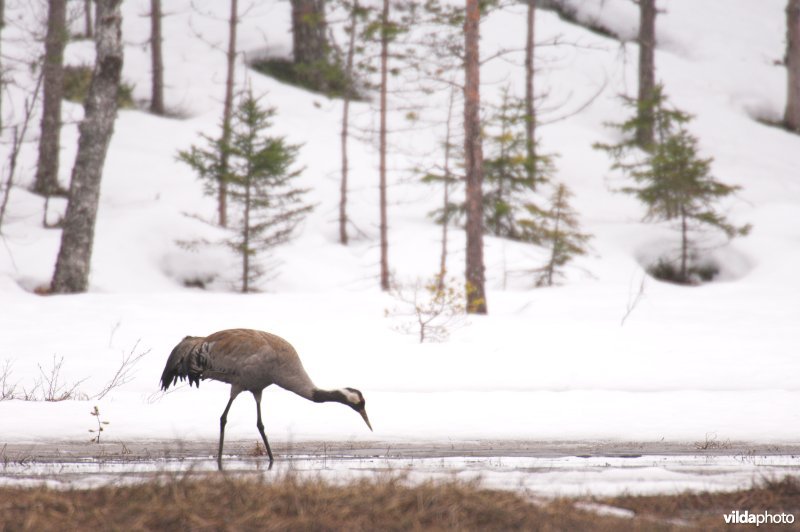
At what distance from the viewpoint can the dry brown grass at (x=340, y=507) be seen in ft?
14.3

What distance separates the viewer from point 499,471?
253 inches

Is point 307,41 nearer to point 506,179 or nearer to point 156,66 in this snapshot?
point 156,66

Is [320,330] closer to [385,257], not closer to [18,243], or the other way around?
[385,257]

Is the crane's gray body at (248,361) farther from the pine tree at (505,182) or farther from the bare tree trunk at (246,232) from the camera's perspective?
the pine tree at (505,182)

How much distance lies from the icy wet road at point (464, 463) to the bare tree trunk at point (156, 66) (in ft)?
81.6

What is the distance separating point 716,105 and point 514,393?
103ft

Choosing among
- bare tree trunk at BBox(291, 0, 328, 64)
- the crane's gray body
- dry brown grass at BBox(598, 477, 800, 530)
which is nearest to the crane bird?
the crane's gray body

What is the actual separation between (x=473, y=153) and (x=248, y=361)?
9639 mm

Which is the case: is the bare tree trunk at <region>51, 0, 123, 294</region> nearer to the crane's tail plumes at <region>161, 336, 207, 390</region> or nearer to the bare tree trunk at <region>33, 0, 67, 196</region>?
the bare tree trunk at <region>33, 0, 67, 196</region>

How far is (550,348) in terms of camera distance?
43.8 ft

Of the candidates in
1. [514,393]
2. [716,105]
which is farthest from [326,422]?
[716,105]

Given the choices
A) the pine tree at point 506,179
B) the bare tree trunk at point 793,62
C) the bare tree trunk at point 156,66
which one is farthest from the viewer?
the bare tree trunk at point 793,62

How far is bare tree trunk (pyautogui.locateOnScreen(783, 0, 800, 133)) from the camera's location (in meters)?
33.4

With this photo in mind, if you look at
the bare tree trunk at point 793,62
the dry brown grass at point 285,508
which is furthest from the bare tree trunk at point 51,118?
the bare tree trunk at point 793,62
